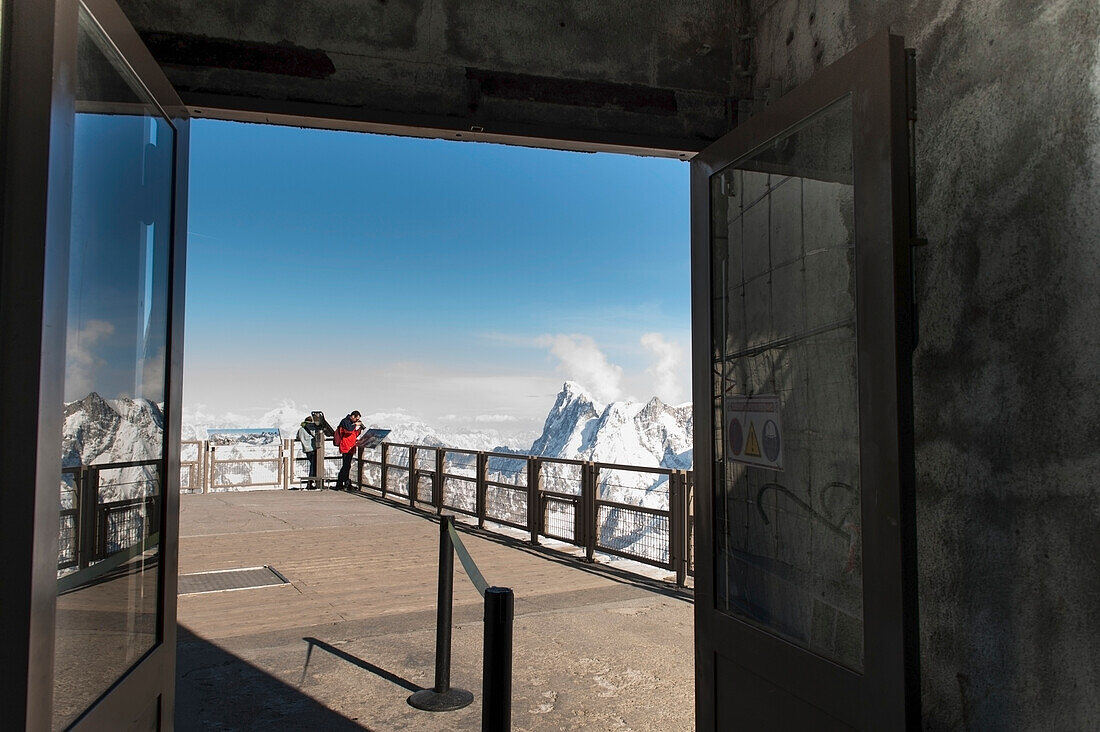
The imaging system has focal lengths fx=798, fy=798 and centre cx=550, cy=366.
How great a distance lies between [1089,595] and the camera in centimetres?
181

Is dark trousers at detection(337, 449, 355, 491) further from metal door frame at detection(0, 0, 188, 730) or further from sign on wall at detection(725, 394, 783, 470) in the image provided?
metal door frame at detection(0, 0, 188, 730)

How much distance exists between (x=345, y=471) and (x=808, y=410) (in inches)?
589

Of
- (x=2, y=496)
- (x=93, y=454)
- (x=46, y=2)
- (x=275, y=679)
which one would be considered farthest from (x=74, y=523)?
(x=275, y=679)

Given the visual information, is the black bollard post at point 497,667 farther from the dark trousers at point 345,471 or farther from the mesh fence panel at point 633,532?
the dark trousers at point 345,471

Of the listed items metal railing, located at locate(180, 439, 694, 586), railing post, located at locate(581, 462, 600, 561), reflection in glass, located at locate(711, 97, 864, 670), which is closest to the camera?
reflection in glass, located at locate(711, 97, 864, 670)

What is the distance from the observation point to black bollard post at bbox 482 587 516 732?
228 cm

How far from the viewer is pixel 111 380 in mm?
2170

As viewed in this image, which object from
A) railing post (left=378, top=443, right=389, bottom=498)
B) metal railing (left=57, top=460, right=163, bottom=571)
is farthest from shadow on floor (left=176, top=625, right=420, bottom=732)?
railing post (left=378, top=443, right=389, bottom=498)

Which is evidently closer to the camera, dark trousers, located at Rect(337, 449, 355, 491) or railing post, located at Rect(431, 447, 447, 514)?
railing post, located at Rect(431, 447, 447, 514)

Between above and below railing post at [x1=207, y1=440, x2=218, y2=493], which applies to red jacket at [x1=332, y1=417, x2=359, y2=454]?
above

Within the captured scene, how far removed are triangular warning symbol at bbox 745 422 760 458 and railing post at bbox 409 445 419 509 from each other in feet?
34.4

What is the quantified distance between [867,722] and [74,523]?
6.89ft

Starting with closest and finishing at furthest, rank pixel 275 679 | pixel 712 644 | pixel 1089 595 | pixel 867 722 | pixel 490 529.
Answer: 1. pixel 1089 595
2. pixel 867 722
3. pixel 712 644
4. pixel 275 679
5. pixel 490 529

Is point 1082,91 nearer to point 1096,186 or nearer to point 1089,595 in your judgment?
point 1096,186
